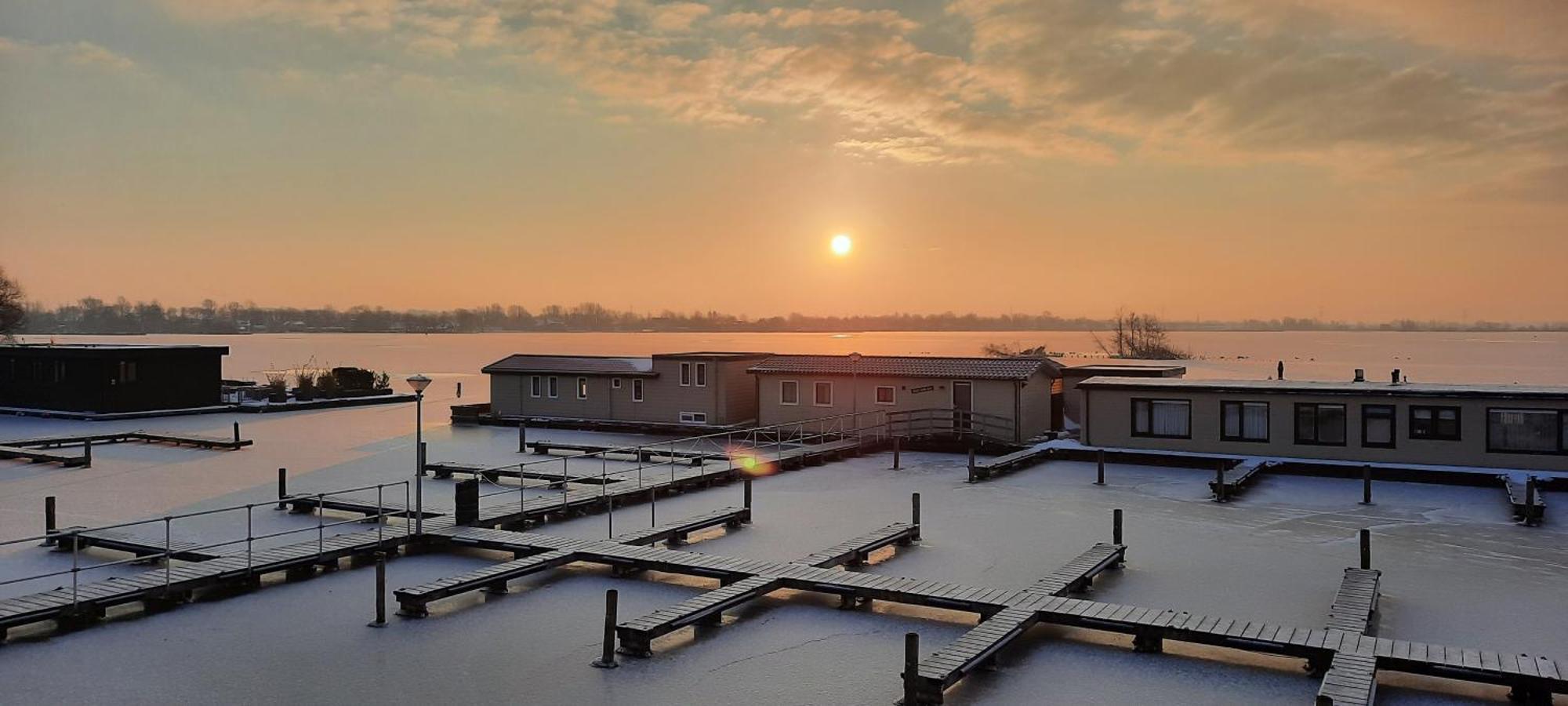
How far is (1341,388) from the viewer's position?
3200cm

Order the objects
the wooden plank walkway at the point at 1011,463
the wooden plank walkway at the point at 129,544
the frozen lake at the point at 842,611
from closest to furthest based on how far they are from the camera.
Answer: the frozen lake at the point at 842,611, the wooden plank walkway at the point at 129,544, the wooden plank walkway at the point at 1011,463

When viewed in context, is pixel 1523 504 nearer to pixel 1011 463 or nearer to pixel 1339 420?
pixel 1339 420

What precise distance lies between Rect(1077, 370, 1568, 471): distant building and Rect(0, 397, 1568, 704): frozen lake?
8.36ft

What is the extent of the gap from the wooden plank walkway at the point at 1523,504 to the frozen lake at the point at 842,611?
43 centimetres

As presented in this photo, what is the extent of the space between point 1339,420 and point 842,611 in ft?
73.0

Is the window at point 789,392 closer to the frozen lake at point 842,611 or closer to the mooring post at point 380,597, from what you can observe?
the frozen lake at point 842,611

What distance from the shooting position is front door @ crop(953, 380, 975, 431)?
3838 cm

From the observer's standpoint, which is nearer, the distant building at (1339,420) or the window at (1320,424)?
the distant building at (1339,420)

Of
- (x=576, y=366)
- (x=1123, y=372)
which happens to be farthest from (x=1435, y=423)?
(x=576, y=366)

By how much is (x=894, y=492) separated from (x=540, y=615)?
1380 centimetres

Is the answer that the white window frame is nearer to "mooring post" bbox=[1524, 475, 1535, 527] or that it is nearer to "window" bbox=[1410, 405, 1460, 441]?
"window" bbox=[1410, 405, 1460, 441]

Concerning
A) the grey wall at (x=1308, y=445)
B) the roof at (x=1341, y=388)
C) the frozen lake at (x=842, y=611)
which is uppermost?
the roof at (x=1341, y=388)

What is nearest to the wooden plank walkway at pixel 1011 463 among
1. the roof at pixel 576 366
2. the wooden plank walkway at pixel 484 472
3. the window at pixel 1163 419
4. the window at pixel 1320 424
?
the window at pixel 1163 419

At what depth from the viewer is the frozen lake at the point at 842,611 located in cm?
1319
